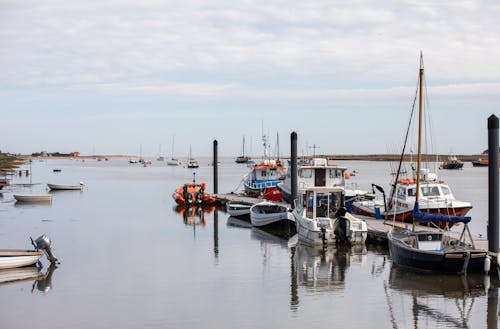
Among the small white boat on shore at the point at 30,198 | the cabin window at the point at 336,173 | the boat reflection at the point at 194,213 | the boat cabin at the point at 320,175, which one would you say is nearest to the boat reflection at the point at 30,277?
the boat reflection at the point at 194,213

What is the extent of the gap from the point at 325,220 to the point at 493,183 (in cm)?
900

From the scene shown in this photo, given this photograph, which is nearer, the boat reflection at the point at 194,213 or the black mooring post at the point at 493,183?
the black mooring post at the point at 493,183

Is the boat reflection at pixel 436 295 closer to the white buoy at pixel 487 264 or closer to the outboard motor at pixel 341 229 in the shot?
the white buoy at pixel 487 264

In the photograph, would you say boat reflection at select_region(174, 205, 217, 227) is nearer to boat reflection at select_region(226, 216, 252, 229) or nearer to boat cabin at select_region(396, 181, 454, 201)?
boat reflection at select_region(226, 216, 252, 229)

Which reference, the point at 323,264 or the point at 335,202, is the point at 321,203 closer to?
the point at 335,202

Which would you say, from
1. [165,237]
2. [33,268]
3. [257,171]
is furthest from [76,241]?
[257,171]

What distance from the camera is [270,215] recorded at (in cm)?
3725

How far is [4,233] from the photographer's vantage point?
36.9 m

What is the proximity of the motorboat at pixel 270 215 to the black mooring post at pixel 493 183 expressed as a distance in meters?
14.2

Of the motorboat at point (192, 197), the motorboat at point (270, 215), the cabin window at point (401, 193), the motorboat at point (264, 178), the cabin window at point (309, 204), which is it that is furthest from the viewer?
the motorboat at point (264, 178)

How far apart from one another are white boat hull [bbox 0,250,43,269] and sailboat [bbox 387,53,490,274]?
14029mm

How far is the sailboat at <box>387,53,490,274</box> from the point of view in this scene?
23.0 metres

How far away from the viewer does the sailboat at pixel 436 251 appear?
2300 cm

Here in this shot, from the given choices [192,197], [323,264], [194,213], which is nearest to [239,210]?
[194,213]
